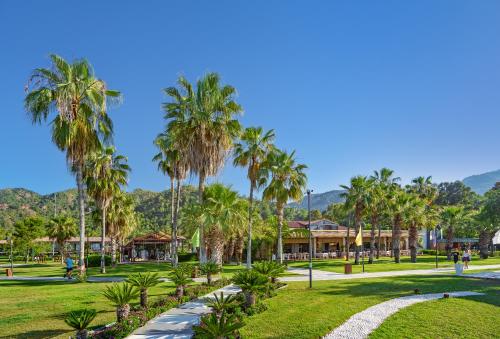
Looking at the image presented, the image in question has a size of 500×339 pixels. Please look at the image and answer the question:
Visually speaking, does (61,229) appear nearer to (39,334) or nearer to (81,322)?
(39,334)

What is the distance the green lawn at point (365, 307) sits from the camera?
39.8 feet

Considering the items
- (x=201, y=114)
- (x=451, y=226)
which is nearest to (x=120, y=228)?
(x=201, y=114)

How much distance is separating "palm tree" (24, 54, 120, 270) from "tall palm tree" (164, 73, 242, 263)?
194 inches

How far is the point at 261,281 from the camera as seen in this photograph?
15898 millimetres

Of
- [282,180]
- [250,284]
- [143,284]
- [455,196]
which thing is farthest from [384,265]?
[455,196]

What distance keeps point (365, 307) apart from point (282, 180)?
2096 cm

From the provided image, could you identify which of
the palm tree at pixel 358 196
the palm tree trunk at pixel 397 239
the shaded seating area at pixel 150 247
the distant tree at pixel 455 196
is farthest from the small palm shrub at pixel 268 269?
the distant tree at pixel 455 196

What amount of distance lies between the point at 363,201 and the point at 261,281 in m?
29.1

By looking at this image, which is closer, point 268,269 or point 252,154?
point 268,269

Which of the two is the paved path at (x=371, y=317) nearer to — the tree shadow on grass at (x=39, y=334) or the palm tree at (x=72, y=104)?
the tree shadow on grass at (x=39, y=334)

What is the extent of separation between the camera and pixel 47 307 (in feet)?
55.4

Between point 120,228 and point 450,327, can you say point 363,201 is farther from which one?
point 450,327

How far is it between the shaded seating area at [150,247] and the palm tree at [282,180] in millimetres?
19358

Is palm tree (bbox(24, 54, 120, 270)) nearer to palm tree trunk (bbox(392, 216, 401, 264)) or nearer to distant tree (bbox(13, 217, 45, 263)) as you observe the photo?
palm tree trunk (bbox(392, 216, 401, 264))
